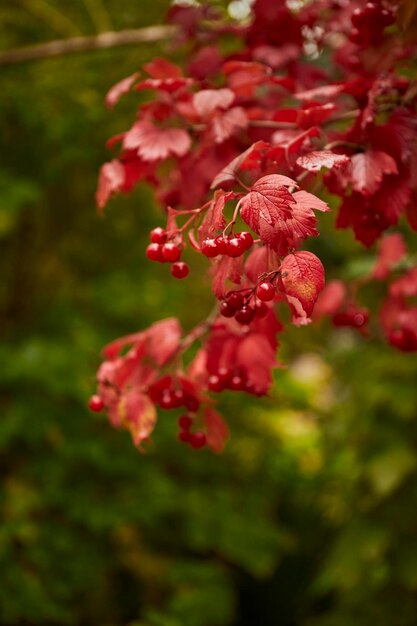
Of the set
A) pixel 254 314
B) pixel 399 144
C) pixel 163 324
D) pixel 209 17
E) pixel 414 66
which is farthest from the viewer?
pixel 209 17

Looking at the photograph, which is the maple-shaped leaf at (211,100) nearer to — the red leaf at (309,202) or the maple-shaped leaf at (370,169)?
the maple-shaped leaf at (370,169)

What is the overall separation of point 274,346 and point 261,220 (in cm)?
47

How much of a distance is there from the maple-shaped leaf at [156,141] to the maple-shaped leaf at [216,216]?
36 centimetres

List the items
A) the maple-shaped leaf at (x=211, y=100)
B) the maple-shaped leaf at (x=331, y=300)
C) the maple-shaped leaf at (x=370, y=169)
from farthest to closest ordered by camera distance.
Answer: the maple-shaped leaf at (x=331, y=300), the maple-shaped leaf at (x=211, y=100), the maple-shaped leaf at (x=370, y=169)

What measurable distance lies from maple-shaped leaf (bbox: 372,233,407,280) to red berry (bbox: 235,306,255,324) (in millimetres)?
767

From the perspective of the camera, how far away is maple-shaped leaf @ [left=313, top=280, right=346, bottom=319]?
5.37ft

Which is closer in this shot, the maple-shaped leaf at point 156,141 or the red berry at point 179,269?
the red berry at point 179,269

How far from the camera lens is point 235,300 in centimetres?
91

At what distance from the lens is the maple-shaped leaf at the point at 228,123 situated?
1166 millimetres

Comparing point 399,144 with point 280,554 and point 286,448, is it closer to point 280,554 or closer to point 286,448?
point 280,554

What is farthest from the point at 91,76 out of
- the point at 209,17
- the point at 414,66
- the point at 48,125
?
the point at 414,66

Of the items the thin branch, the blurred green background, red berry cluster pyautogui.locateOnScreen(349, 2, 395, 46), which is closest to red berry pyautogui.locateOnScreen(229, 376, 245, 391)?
red berry cluster pyautogui.locateOnScreen(349, 2, 395, 46)

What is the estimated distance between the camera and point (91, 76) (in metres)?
2.46

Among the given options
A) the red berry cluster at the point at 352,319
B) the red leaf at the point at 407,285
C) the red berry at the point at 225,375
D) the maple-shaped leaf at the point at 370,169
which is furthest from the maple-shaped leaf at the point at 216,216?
the red leaf at the point at 407,285
